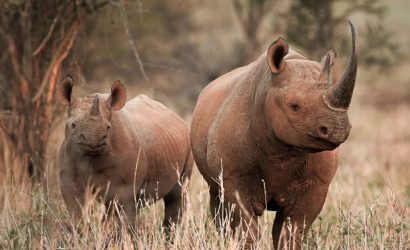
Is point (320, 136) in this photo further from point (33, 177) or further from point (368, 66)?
point (368, 66)

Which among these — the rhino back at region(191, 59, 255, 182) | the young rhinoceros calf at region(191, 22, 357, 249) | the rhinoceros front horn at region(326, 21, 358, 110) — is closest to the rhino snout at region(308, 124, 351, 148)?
the young rhinoceros calf at region(191, 22, 357, 249)

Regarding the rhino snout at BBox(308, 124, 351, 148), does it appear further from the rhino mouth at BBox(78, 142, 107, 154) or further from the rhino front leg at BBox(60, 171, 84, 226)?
→ the rhino front leg at BBox(60, 171, 84, 226)

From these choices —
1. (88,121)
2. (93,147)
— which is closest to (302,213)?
(93,147)

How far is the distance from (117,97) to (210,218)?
1.32 meters

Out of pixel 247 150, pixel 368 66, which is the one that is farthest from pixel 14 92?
pixel 368 66

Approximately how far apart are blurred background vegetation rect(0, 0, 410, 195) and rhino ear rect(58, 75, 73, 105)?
1.34 m

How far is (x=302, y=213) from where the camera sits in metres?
6.77

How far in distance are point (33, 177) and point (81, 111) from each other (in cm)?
208

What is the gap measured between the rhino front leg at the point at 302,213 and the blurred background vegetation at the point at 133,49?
117 inches

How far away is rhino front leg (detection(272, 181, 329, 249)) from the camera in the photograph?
6.70m

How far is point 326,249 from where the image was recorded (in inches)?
264

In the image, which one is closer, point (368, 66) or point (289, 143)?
point (289, 143)

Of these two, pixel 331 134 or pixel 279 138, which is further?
pixel 279 138

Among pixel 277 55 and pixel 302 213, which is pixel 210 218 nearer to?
pixel 302 213
